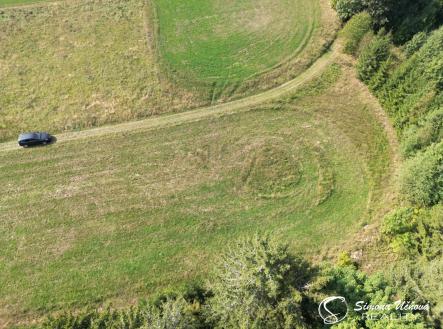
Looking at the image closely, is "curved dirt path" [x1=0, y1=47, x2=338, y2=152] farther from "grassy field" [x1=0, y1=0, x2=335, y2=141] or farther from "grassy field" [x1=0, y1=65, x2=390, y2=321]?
"grassy field" [x1=0, y1=65, x2=390, y2=321]

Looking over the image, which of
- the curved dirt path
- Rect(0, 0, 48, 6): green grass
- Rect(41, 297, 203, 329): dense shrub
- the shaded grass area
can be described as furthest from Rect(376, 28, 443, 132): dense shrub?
Rect(0, 0, 48, 6): green grass

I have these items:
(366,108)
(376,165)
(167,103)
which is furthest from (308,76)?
(167,103)

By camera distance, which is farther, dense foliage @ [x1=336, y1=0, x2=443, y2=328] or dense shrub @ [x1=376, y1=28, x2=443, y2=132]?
dense shrub @ [x1=376, y1=28, x2=443, y2=132]

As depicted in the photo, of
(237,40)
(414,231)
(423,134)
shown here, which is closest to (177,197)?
(414,231)

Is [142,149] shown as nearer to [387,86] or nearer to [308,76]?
[308,76]

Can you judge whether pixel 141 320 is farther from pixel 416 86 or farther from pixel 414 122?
pixel 416 86

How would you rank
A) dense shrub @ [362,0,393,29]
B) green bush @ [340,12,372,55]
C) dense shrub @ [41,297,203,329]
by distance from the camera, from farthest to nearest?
1. green bush @ [340,12,372,55]
2. dense shrub @ [362,0,393,29]
3. dense shrub @ [41,297,203,329]
